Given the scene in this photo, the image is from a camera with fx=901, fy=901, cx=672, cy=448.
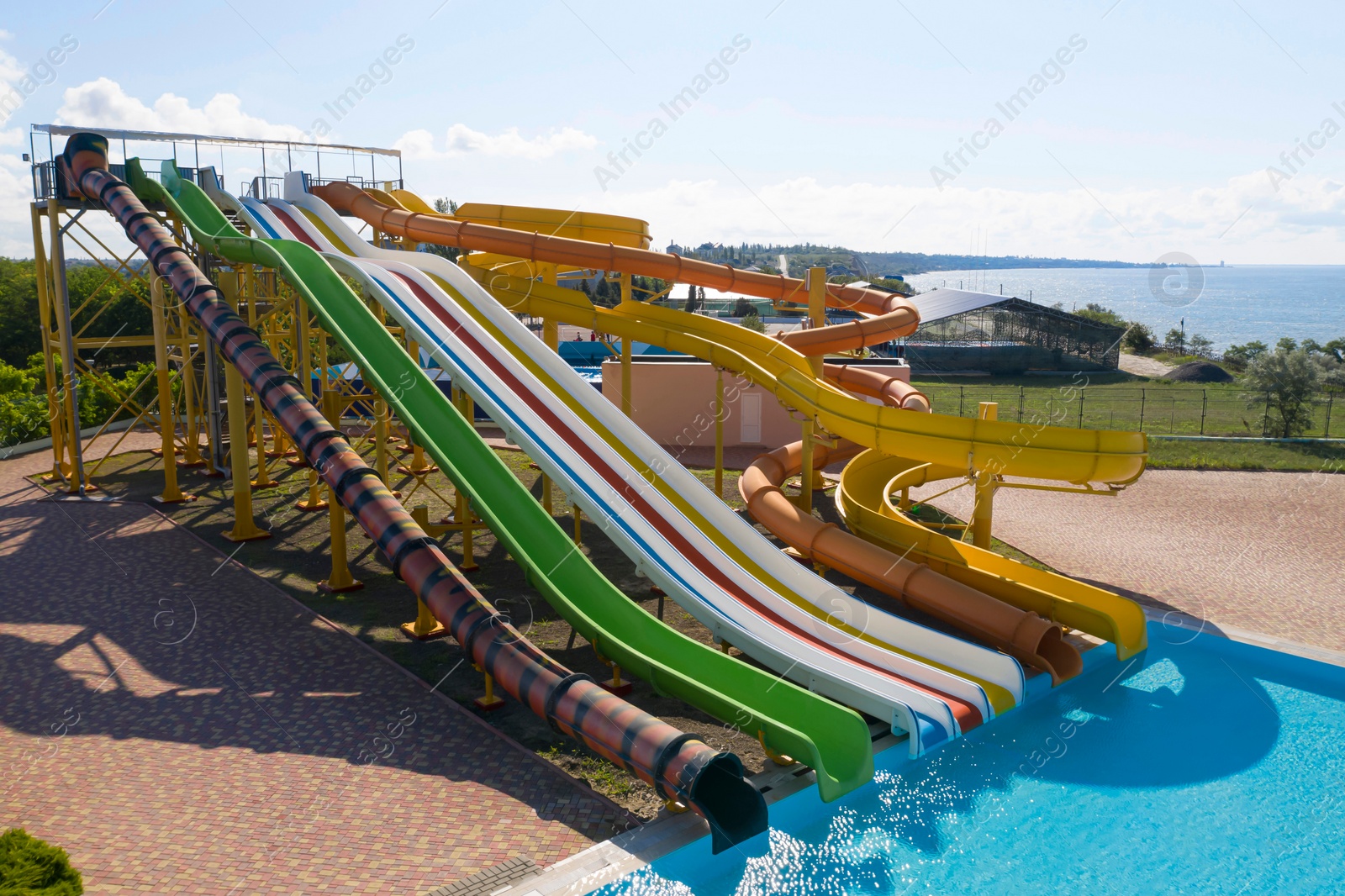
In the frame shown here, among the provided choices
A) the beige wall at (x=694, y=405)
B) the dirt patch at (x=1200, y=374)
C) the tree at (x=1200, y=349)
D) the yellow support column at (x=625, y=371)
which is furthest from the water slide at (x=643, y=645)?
the tree at (x=1200, y=349)

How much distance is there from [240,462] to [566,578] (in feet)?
23.0

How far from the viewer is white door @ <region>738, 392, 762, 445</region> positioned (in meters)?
23.0

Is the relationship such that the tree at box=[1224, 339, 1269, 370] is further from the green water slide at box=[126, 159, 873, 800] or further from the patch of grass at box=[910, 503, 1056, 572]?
the green water slide at box=[126, 159, 873, 800]

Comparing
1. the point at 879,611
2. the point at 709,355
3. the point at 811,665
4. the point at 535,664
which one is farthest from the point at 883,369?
the point at 535,664

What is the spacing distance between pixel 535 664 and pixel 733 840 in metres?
2.60

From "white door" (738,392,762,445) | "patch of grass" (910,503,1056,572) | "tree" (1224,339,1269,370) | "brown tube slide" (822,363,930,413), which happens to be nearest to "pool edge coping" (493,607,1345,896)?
"patch of grass" (910,503,1056,572)

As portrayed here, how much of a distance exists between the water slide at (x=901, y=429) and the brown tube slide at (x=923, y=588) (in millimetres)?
35

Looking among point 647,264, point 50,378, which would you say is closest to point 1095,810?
point 647,264

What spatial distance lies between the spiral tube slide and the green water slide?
0.77 ft

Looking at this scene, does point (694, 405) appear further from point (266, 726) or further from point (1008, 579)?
point (266, 726)

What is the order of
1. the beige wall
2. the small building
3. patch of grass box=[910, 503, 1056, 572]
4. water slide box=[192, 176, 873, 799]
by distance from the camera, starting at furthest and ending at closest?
the small building → the beige wall → patch of grass box=[910, 503, 1056, 572] → water slide box=[192, 176, 873, 799]

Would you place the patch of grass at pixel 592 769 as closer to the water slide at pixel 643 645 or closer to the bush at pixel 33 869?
the water slide at pixel 643 645

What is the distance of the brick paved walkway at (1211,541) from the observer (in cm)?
1244

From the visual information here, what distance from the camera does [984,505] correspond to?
12.3 meters
